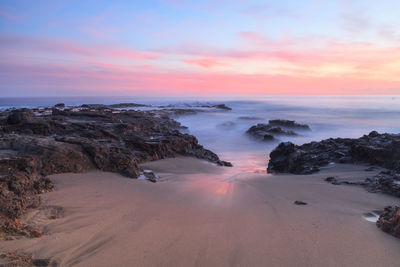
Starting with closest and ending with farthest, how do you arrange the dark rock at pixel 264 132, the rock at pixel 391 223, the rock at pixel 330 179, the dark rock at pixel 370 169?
the rock at pixel 391 223 → the rock at pixel 330 179 → the dark rock at pixel 370 169 → the dark rock at pixel 264 132

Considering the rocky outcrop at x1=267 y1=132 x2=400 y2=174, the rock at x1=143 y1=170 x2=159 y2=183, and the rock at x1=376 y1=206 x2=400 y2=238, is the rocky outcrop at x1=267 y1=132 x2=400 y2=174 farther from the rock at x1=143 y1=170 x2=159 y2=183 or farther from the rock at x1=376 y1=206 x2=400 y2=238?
the rock at x1=143 y1=170 x2=159 y2=183

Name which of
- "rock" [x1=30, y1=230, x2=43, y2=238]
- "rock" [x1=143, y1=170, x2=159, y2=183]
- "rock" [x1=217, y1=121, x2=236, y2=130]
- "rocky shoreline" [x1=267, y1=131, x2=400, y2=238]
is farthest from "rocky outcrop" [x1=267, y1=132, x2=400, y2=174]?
"rock" [x1=217, y1=121, x2=236, y2=130]

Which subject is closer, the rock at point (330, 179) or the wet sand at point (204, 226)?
the wet sand at point (204, 226)

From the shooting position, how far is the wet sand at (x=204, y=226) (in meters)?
2.22

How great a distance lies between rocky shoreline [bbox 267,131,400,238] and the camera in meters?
4.36

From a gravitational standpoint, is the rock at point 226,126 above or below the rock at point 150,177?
above

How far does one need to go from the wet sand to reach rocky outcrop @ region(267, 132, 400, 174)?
2.59 m

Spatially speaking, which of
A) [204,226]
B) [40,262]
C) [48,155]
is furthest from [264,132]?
[40,262]

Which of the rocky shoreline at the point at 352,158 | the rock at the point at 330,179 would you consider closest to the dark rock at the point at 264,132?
the rocky shoreline at the point at 352,158

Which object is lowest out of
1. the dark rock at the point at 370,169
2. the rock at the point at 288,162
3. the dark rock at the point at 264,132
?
the rock at the point at 288,162

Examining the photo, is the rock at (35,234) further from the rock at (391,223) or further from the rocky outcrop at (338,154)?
the rocky outcrop at (338,154)

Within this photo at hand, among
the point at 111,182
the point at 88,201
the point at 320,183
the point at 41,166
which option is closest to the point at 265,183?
the point at 320,183

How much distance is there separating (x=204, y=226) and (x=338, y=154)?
18.4 feet

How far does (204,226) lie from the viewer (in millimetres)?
2822
